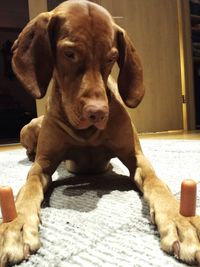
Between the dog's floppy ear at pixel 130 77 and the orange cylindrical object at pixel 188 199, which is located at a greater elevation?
the dog's floppy ear at pixel 130 77

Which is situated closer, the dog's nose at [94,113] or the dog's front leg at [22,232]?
the dog's front leg at [22,232]

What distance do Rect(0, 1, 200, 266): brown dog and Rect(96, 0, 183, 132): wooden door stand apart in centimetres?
282

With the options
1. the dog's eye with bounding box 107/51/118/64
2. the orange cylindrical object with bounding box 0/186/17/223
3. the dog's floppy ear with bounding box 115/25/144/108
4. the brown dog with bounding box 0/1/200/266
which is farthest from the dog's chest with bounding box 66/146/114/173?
the orange cylindrical object with bounding box 0/186/17/223

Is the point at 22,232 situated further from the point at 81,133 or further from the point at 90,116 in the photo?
the point at 81,133

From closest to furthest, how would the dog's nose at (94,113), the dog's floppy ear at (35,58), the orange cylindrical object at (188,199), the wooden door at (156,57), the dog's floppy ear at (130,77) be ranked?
the orange cylindrical object at (188,199) → the dog's nose at (94,113) → the dog's floppy ear at (35,58) → the dog's floppy ear at (130,77) → the wooden door at (156,57)

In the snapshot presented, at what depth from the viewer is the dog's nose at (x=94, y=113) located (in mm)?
1069

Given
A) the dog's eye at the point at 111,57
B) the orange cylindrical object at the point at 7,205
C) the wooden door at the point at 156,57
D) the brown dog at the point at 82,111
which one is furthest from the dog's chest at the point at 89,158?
the wooden door at the point at 156,57

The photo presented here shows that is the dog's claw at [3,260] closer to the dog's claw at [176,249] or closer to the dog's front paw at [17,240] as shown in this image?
the dog's front paw at [17,240]

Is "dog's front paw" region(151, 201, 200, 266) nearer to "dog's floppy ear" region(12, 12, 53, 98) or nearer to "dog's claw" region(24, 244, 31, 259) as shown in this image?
"dog's claw" region(24, 244, 31, 259)

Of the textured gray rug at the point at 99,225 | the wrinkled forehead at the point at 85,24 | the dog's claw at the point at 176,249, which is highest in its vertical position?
the wrinkled forehead at the point at 85,24

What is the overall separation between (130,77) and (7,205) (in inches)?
29.9

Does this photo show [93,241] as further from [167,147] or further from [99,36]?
[167,147]

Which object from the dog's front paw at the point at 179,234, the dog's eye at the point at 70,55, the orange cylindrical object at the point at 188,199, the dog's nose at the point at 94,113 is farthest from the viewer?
the dog's eye at the point at 70,55

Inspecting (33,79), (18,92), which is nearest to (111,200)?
(33,79)
